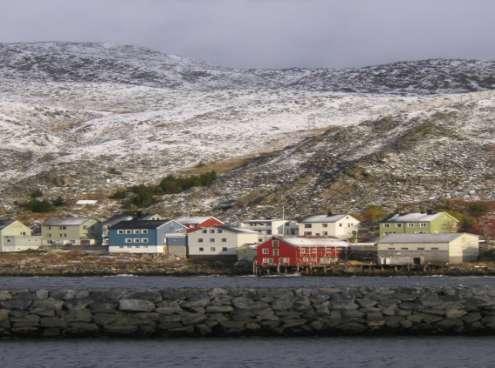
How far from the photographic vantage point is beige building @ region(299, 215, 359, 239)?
9394 centimetres

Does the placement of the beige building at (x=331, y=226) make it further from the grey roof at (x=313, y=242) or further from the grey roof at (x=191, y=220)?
the grey roof at (x=191, y=220)

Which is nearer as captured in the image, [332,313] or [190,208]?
[332,313]

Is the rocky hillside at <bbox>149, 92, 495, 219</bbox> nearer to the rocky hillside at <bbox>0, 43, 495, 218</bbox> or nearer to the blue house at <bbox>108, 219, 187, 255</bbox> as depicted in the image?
the rocky hillside at <bbox>0, 43, 495, 218</bbox>

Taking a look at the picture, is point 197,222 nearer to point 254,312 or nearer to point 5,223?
point 5,223

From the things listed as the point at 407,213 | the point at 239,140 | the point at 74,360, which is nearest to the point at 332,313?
the point at 74,360

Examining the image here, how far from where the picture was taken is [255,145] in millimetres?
138125

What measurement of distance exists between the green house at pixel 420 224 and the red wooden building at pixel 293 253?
5.46 metres

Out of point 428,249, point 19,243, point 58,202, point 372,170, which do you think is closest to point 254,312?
point 428,249

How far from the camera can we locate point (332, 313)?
30.8 meters

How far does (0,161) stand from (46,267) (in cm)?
5066

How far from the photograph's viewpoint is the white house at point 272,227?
318 feet

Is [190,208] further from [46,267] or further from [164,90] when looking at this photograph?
[164,90]

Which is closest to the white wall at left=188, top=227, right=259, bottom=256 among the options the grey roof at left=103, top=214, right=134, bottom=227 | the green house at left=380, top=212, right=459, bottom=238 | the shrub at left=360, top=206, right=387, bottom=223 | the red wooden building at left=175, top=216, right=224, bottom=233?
the red wooden building at left=175, top=216, right=224, bottom=233

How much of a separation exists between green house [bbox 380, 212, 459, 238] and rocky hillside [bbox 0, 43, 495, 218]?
8636mm
